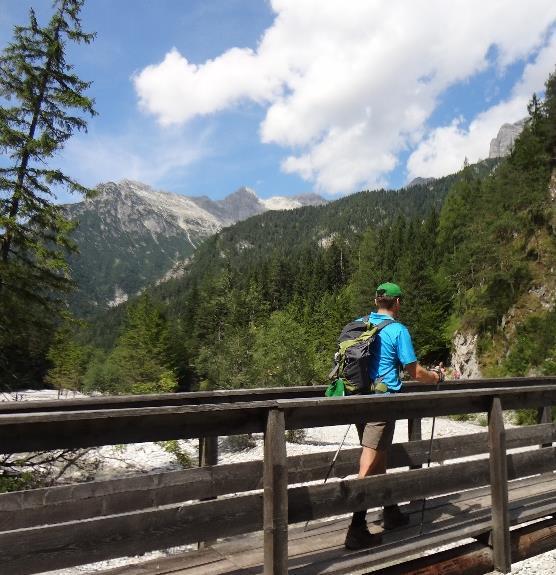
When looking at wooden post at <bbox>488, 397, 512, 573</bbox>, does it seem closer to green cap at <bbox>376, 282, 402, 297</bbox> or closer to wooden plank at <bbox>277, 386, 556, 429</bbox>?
wooden plank at <bbox>277, 386, 556, 429</bbox>

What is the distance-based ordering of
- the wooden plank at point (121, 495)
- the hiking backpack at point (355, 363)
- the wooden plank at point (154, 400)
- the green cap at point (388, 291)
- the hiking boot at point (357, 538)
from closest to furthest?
the wooden plank at point (121, 495), the hiking boot at point (357, 538), the wooden plank at point (154, 400), the hiking backpack at point (355, 363), the green cap at point (388, 291)

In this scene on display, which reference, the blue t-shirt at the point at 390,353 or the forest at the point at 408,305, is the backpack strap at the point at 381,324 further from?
the forest at the point at 408,305

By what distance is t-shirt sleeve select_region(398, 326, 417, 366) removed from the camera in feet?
13.9

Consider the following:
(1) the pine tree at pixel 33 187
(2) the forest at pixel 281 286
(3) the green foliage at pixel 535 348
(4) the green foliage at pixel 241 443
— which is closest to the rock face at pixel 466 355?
(2) the forest at pixel 281 286

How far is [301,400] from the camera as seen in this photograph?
3160mm

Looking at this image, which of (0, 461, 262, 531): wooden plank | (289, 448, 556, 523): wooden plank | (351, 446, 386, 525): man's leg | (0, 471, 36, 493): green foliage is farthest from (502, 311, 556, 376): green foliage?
(0, 461, 262, 531): wooden plank

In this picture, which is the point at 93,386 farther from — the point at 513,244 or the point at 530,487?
the point at 530,487

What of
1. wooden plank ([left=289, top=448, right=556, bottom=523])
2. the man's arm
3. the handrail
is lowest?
wooden plank ([left=289, top=448, right=556, bottom=523])

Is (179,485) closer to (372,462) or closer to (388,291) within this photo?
(372,462)

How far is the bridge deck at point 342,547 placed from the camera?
11.4 ft

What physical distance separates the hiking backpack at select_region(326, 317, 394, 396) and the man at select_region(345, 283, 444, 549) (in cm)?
8

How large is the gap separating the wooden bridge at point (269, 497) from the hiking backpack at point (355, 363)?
449 millimetres

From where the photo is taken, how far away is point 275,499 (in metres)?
3.05

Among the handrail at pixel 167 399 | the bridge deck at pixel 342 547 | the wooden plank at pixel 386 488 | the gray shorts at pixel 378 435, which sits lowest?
the bridge deck at pixel 342 547
